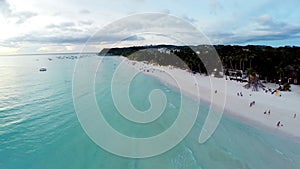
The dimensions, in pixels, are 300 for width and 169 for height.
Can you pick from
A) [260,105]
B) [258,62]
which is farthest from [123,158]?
[258,62]

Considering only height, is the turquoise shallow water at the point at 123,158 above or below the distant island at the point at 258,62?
below

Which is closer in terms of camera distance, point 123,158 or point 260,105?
point 123,158

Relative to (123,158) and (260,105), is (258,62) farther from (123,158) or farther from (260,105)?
(123,158)

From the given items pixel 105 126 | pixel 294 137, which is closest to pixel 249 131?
pixel 294 137

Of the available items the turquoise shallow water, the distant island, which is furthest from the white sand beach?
the distant island

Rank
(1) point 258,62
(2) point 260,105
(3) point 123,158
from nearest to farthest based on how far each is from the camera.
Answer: (3) point 123,158
(2) point 260,105
(1) point 258,62

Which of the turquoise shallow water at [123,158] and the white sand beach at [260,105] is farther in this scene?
the white sand beach at [260,105]

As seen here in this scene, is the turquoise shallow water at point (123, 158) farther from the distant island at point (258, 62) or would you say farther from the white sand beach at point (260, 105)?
the distant island at point (258, 62)

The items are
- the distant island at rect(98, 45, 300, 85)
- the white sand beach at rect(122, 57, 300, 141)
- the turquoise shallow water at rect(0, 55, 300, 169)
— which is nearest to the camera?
the turquoise shallow water at rect(0, 55, 300, 169)

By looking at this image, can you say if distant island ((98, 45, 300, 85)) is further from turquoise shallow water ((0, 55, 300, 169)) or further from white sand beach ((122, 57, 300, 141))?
A: turquoise shallow water ((0, 55, 300, 169))

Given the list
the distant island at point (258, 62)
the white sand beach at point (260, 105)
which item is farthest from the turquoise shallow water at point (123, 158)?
the distant island at point (258, 62)

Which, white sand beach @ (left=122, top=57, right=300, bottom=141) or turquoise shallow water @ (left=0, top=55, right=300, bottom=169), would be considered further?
white sand beach @ (left=122, top=57, right=300, bottom=141)

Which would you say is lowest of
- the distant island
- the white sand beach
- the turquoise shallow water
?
the turquoise shallow water
